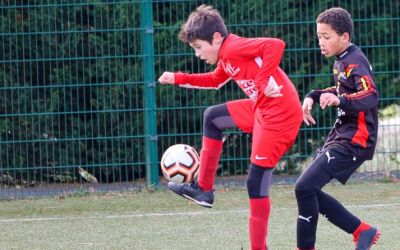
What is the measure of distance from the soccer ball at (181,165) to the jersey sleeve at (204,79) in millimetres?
565

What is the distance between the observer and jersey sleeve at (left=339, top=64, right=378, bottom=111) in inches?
240

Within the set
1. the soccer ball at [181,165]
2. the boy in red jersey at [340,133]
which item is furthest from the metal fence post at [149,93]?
the boy in red jersey at [340,133]

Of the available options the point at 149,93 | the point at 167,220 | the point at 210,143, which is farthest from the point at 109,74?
the point at 210,143

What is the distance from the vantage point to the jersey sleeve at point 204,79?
273 inches

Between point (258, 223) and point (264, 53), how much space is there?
1069mm

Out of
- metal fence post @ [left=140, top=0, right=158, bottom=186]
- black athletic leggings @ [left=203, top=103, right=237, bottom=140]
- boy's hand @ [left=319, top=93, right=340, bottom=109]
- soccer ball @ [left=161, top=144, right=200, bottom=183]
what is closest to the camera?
boy's hand @ [left=319, top=93, right=340, bottom=109]

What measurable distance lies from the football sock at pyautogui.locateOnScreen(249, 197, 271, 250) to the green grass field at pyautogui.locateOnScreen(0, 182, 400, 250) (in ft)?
1.73

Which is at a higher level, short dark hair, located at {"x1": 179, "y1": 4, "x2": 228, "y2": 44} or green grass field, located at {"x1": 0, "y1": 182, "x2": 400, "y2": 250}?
short dark hair, located at {"x1": 179, "y1": 4, "x2": 228, "y2": 44}

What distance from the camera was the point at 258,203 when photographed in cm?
642

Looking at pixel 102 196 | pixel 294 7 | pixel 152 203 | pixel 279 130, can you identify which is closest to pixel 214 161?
pixel 279 130

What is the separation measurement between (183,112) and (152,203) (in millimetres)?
1486

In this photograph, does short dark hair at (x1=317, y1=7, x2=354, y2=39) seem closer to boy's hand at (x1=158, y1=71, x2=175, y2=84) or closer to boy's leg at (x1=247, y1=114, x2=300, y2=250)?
boy's leg at (x1=247, y1=114, x2=300, y2=250)

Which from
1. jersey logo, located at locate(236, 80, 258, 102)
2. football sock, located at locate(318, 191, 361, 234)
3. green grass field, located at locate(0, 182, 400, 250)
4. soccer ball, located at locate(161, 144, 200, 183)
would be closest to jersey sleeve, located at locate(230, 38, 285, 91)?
jersey logo, located at locate(236, 80, 258, 102)

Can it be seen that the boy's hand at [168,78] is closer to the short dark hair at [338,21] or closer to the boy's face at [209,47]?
the boy's face at [209,47]
